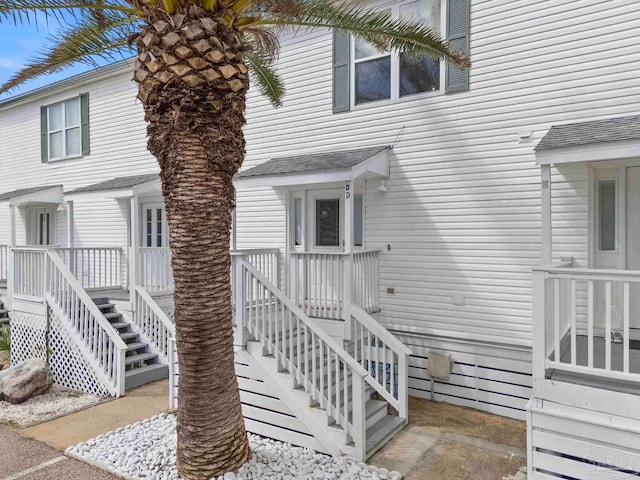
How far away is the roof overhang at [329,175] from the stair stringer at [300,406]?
8.47 feet

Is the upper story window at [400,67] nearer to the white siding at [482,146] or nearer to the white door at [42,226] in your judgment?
the white siding at [482,146]

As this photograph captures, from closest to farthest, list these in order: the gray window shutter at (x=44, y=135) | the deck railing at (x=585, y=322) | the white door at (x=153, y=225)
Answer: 1. the deck railing at (x=585, y=322)
2. the white door at (x=153, y=225)
3. the gray window shutter at (x=44, y=135)

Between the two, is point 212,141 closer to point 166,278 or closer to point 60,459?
point 60,459

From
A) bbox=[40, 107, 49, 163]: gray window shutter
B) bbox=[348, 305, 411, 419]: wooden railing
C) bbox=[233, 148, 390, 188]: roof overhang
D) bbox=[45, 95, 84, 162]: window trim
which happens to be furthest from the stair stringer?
bbox=[40, 107, 49, 163]: gray window shutter

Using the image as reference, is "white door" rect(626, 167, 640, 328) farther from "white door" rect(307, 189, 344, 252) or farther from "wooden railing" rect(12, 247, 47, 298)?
"wooden railing" rect(12, 247, 47, 298)

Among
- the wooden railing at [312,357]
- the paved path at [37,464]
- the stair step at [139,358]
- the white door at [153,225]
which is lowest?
the paved path at [37,464]

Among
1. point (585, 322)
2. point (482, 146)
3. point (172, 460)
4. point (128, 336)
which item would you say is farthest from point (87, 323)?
point (585, 322)

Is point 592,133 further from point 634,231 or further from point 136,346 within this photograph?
point 136,346

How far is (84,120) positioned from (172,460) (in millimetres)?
10167

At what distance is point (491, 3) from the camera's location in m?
6.76

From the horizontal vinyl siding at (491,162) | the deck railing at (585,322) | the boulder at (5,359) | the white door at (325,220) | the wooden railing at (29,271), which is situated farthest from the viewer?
the boulder at (5,359)

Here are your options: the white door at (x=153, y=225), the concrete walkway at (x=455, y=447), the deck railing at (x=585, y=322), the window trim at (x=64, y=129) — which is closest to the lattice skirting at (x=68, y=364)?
the white door at (x=153, y=225)

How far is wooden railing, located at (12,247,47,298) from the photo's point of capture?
8.95 meters

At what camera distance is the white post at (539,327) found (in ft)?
14.6
